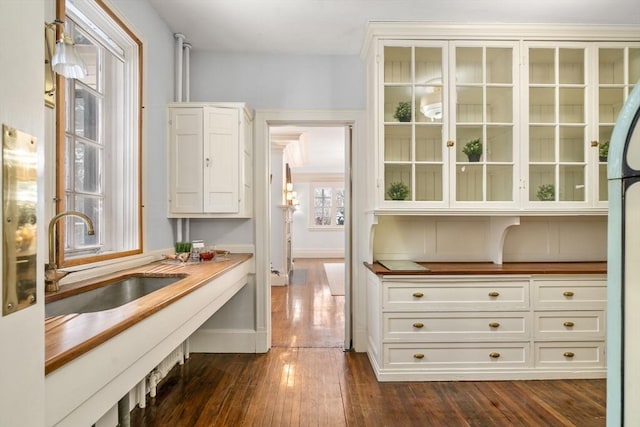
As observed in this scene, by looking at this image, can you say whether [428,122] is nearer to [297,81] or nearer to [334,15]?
[334,15]

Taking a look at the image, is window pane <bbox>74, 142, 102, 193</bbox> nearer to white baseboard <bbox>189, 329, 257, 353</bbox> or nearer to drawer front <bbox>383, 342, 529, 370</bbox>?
white baseboard <bbox>189, 329, 257, 353</bbox>

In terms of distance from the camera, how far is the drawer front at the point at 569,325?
246 centimetres

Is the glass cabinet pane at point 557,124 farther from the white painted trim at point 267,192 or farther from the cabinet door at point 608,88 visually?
the white painted trim at point 267,192

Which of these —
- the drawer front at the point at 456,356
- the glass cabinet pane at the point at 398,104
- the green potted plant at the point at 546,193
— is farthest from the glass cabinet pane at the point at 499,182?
the drawer front at the point at 456,356

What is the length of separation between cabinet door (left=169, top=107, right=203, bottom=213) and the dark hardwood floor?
1.26 metres

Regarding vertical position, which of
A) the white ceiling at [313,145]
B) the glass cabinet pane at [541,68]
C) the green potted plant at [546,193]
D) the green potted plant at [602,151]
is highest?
the white ceiling at [313,145]

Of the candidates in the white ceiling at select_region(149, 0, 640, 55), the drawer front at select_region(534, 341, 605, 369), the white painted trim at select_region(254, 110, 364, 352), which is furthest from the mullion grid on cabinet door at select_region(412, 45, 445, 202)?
the drawer front at select_region(534, 341, 605, 369)

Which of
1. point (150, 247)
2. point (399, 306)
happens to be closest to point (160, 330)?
point (150, 247)

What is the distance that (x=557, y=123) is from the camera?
8.40ft

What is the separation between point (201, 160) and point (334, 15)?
1.43 m

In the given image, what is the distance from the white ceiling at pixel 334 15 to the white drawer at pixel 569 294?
1.91 metres

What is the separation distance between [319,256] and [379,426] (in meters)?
8.09

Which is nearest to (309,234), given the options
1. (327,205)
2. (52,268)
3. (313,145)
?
(327,205)

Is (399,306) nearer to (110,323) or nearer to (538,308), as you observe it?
(538,308)
